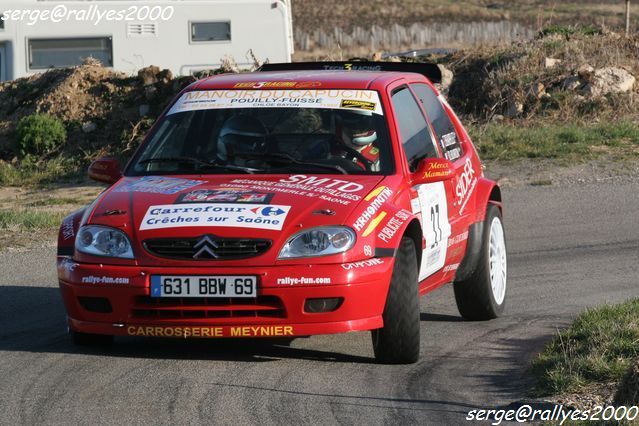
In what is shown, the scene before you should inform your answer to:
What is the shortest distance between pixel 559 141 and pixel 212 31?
7182mm

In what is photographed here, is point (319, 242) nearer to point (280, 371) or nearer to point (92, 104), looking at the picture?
point (280, 371)

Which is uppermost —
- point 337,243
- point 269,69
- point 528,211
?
point 269,69

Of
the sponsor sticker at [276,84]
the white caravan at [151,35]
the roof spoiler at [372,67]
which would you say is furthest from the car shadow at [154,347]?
the white caravan at [151,35]

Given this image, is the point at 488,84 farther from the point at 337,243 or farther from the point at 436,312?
the point at 337,243

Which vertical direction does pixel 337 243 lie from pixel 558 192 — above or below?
above

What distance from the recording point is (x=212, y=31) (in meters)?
21.8

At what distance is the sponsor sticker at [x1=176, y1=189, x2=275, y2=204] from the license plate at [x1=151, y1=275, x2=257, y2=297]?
0.51 metres

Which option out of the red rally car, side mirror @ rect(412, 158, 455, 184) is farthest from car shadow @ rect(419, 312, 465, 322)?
side mirror @ rect(412, 158, 455, 184)

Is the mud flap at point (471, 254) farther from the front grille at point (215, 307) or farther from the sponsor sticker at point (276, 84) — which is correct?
the front grille at point (215, 307)

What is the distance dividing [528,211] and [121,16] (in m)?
10.1

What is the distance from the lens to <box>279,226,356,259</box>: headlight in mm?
6613

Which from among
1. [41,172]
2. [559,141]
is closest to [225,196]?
[559,141]

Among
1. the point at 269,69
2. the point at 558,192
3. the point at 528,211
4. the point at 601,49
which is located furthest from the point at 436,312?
the point at 601,49

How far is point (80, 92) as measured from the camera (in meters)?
19.1
